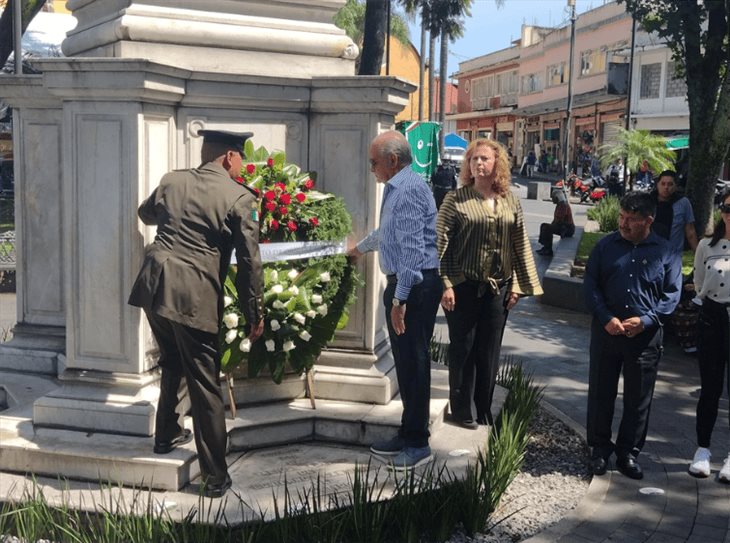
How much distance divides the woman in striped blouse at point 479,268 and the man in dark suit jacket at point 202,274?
1.63 m

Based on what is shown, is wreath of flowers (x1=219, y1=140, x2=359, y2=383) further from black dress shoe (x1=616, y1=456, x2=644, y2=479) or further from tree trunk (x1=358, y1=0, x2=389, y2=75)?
tree trunk (x1=358, y1=0, x2=389, y2=75)

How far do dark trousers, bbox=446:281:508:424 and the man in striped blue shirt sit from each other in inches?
25.2

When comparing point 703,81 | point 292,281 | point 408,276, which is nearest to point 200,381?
point 292,281

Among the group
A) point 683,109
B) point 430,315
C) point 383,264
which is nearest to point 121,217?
point 383,264

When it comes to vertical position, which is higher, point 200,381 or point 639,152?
point 639,152

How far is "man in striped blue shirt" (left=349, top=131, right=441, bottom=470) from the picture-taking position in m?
5.05

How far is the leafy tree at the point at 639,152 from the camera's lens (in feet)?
75.0

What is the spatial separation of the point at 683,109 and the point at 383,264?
134 feet

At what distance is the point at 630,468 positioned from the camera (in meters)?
5.64

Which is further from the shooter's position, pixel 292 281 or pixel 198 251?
pixel 292 281

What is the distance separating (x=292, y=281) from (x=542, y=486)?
6.41ft

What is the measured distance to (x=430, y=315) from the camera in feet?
17.0

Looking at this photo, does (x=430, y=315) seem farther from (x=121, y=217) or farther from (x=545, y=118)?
(x=545, y=118)

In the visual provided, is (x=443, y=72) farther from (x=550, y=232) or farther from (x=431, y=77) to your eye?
(x=550, y=232)
